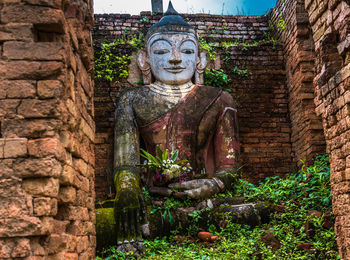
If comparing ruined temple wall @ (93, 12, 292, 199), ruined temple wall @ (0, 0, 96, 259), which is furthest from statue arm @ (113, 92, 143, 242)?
ruined temple wall @ (0, 0, 96, 259)

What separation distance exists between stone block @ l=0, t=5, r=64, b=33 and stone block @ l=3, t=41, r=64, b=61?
0.52 ft

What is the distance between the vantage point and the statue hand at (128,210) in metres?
5.98

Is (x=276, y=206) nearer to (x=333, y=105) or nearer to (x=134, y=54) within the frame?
(x=333, y=105)

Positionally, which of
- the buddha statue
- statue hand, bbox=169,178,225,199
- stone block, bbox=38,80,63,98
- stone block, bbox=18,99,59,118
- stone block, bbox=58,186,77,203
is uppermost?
the buddha statue

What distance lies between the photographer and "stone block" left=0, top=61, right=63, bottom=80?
120 inches

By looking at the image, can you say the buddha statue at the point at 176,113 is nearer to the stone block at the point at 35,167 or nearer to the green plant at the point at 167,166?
the green plant at the point at 167,166

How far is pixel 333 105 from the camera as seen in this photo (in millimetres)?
Result: 4617

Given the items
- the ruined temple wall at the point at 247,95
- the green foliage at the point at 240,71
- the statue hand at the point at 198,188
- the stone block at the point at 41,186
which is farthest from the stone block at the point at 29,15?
the green foliage at the point at 240,71

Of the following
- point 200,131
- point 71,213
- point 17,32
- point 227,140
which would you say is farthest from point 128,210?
point 17,32

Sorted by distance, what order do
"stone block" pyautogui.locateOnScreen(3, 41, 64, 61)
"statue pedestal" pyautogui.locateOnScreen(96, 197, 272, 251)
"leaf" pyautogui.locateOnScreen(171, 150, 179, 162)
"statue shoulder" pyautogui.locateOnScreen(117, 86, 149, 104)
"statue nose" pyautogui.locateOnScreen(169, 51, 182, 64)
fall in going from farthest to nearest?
"statue nose" pyautogui.locateOnScreen(169, 51, 182, 64) < "statue shoulder" pyautogui.locateOnScreen(117, 86, 149, 104) < "leaf" pyautogui.locateOnScreen(171, 150, 179, 162) < "statue pedestal" pyautogui.locateOnScreen(96, 197, 272, 251) < "stone block" pyautogui.locateOnScreen(3, 41, 64, 61)

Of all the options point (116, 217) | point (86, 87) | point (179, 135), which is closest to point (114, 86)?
point (179, 135)

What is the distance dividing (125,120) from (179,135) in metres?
0.99

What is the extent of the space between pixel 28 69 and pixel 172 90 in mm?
5301

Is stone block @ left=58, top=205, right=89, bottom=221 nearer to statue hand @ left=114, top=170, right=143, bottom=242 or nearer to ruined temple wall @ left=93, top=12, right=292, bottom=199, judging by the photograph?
statue hand @ left=114, top=170, right=143, bottom=242
